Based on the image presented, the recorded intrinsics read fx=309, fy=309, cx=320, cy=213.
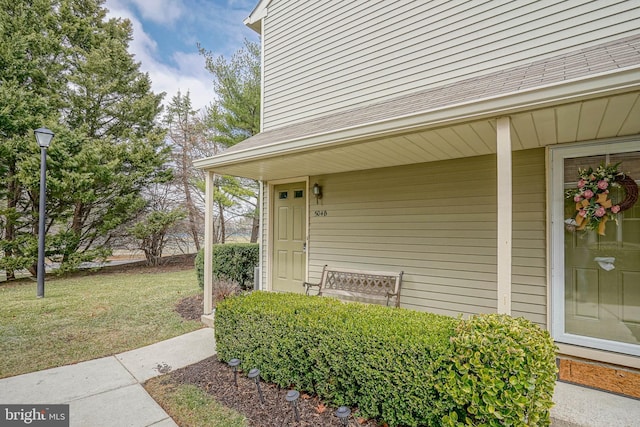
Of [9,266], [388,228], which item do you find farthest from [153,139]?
[388,228]

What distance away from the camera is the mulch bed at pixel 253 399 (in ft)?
7.45

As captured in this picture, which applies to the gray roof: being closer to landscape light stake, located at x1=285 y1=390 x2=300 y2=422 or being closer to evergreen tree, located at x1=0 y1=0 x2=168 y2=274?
landscape light stake, located at x1=285 y1=390 x2=300 y2=422

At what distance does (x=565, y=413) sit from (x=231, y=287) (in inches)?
188

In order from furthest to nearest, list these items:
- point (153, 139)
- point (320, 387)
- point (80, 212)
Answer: point (153, 139), point (80, 212), point (320, 387)

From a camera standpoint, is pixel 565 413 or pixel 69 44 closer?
pixel 565 413

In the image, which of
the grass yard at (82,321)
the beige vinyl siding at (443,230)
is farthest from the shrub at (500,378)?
the grass yard at (82,321)

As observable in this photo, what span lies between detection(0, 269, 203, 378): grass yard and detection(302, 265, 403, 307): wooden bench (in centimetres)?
200

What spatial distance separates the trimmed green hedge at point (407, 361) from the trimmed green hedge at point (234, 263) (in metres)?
3.84

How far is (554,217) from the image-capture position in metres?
3.24

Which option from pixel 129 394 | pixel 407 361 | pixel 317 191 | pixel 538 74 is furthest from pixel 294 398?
pixel 317 191

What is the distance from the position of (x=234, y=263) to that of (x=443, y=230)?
4400mm

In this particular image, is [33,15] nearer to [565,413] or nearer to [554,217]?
[554,217]

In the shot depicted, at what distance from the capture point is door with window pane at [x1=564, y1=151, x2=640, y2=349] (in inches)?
115

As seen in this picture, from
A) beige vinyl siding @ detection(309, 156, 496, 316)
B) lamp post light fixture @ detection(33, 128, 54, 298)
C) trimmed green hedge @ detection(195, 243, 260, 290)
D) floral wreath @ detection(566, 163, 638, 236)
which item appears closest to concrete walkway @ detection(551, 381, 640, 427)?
beige vinyl siding @ detection(309, 156, 496, 316)
